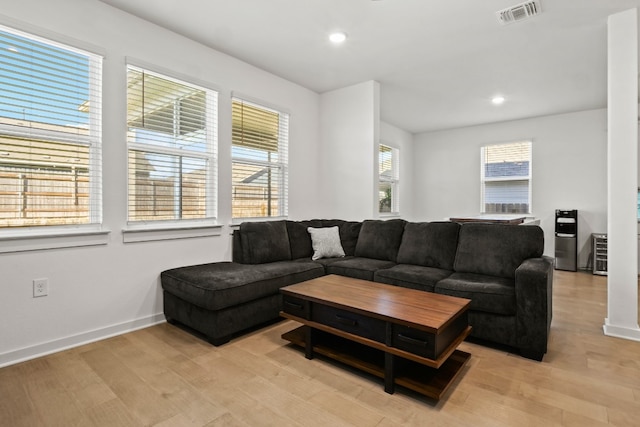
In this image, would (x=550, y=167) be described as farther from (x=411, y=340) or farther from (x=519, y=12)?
(x=411, y=340)

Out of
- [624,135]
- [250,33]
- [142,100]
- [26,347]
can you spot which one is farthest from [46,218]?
[624,135]

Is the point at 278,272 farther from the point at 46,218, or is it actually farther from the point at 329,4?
the point at 329,4

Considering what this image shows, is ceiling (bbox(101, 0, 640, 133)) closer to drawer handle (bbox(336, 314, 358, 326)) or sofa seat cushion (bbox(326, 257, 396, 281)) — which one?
sofa seat cushion (bbox(326, 257, 396, 281))

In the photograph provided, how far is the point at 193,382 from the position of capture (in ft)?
6.76

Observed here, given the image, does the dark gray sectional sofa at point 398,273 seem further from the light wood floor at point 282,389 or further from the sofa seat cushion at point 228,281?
the light wood floor at point 282,389

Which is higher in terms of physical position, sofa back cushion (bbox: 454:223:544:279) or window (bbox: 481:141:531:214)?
window (bbox: 481:141:531:214)

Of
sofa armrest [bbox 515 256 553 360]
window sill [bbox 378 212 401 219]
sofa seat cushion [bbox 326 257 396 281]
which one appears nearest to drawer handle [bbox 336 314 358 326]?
sofa seat cushion [bbox 326 257 396 281]

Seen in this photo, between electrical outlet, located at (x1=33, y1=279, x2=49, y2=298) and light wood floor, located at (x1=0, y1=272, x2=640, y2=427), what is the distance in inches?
18.3

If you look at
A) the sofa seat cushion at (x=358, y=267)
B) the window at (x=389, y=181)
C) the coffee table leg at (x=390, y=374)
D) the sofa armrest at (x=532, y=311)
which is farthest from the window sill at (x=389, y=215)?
the coffee table leg at (x=390, y=374)

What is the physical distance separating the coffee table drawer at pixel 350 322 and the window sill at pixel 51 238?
187 centimetres

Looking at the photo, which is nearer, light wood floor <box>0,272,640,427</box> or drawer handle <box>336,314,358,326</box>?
light wood floor <box>0,272,640,427</box>

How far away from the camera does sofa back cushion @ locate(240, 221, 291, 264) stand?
3496mm

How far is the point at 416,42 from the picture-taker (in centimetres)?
336

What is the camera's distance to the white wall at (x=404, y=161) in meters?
6.82
